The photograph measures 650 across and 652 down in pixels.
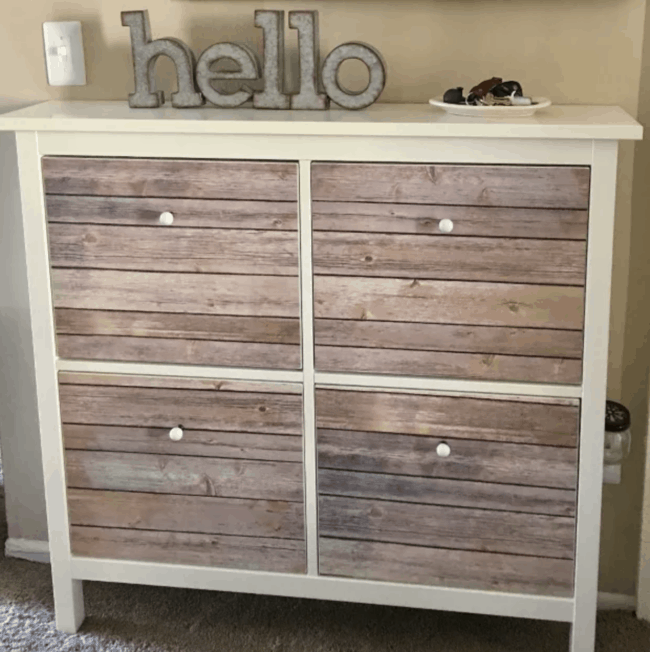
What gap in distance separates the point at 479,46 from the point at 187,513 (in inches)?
43.9

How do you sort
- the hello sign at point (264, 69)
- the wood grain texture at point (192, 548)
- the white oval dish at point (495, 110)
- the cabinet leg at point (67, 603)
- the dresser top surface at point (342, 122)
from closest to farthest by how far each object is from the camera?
the dresser top surface at point (342, 122) < the white oval dish at point (495, 110) < the hello sign at point (264, 69) < the wood grain texture at point (192, 548) < the cabinet leg at point (67, 603)

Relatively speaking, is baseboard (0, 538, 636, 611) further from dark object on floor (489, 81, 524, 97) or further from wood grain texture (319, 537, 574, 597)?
dark object on floor (489, 81, 524, 97)

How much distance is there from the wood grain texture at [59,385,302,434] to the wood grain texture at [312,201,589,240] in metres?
0.36

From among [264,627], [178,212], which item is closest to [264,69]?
[178,212]

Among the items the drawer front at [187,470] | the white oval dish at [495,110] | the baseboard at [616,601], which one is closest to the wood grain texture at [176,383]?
the drawer front at [187,470]

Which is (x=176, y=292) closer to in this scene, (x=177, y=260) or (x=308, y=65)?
(x=177, y=260)

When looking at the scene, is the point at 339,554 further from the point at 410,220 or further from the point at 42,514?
the point at 42,514

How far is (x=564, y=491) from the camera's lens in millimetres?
1888

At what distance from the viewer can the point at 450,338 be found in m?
1.85

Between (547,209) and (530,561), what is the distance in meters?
0.68

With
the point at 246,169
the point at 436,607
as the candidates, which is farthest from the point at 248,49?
the point at 436,607

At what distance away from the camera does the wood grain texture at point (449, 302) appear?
5.92 ft

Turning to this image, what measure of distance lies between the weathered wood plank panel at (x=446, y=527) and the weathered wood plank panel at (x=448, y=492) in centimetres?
1

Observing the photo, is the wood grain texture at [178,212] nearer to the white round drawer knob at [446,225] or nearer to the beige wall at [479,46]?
the white round drawer knob at [446,225]
